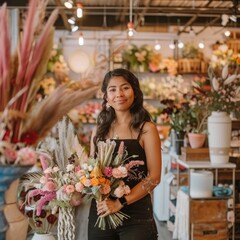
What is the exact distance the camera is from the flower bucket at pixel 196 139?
459 centimetres

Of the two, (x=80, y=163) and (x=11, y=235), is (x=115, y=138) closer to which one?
(x=80, y=163)

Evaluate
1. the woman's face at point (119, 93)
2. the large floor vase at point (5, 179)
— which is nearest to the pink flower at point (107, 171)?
the woman's face at point (119, 93)

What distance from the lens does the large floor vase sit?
1029 mm

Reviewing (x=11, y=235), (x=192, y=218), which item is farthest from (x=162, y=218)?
(x=11, y=235)

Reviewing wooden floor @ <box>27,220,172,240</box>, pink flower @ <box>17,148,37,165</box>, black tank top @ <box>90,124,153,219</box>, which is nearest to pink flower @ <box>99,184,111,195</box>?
black tank top @ <box>90,124,153,219</box>

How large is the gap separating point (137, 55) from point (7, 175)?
7.85 meters

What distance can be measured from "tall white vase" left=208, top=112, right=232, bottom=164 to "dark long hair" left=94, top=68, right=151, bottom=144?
2.02m

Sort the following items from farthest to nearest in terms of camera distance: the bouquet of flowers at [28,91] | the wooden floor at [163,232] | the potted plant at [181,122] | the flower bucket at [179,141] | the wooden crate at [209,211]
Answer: the wooden floor at [163,232] < the flower bucket at [179,141] < the potted plant at [181,122] < the wooden crate at [209,211] < the bouquet of flowers at [28,91]

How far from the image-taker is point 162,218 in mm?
6242

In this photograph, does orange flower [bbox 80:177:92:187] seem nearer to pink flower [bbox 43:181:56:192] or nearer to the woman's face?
pink flower [bbox 43:181:56:192]

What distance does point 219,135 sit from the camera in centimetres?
426

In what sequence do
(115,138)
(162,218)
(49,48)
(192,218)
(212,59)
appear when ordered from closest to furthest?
1. (49,48)
2. (115,138)
3. (192,218)
4. (162,218)
5. (212,59)

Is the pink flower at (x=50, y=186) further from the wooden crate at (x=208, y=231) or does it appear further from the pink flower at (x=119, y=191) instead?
the wooden crate at (x=208, y=231)

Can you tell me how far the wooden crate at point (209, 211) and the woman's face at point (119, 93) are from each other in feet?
7.58
